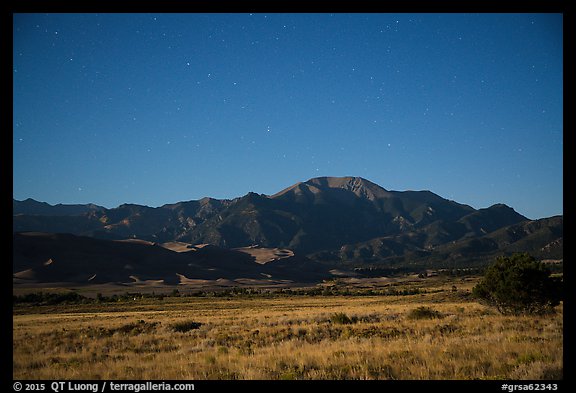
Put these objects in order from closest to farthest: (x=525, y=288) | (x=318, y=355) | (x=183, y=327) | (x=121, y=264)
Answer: (x=318, y=355) < (x=525, y=288) < (x=183, y=327) < (x=121, y=264)

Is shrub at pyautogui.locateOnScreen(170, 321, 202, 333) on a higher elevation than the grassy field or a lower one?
lower

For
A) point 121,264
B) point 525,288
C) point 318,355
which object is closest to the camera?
point 318,355

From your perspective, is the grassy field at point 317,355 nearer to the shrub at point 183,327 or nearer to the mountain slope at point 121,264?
the shrub at point 183,327

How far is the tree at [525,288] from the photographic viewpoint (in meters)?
21.2

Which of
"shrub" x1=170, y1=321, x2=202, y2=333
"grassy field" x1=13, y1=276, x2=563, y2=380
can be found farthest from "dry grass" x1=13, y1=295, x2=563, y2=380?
"shrub" x1=170, y1=321, x2=202, y2=333

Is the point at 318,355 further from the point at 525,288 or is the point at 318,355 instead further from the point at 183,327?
the point at 525,288

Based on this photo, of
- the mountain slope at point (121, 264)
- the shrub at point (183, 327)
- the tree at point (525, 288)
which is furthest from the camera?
the mountain slope at point (121, 264)

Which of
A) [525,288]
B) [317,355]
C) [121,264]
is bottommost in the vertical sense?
[121,264]

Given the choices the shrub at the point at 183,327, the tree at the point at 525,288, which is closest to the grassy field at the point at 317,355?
the tree at the point at 525,288

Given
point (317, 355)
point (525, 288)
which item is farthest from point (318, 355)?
point (525, 288)

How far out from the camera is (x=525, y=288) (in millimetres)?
21469

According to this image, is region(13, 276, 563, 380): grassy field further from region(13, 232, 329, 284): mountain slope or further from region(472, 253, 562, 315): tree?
region(13, 232, 329, 284): mountain slope

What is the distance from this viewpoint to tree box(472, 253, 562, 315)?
69.5ft
